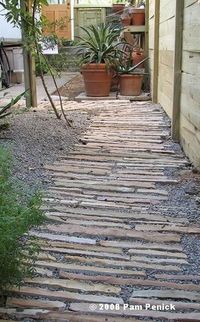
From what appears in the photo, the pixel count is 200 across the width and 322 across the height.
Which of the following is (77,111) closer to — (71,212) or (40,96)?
(40,96)

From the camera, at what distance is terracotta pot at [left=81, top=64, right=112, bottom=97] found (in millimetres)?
5785

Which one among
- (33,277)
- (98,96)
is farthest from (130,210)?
(98,96)

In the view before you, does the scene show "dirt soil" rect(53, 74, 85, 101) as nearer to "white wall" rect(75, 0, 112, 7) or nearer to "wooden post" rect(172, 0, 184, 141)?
"wooden post" rect(172, 0, 184, 141)

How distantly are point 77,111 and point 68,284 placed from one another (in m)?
3.51

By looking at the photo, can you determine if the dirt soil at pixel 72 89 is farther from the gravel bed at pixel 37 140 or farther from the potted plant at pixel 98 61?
the gravel bed at pixel 37 140

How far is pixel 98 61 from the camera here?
233 inches

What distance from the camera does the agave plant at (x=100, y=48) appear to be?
19.4 feet

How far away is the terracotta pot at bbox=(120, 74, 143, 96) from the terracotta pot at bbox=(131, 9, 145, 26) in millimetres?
1324

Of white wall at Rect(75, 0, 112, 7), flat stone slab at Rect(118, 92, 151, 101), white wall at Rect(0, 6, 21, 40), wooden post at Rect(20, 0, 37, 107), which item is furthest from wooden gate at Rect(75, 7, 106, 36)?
wooden post at Rect(20, 0, 37, 107)

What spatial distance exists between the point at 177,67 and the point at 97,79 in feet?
8.42

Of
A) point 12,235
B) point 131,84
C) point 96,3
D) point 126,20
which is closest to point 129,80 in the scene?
point 131,84

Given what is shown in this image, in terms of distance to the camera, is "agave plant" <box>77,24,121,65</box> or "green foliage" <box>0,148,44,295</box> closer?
"green foliage" <box>0,148,44,295</box>

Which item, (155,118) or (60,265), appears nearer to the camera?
(60,265)

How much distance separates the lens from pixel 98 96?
5984 mm
